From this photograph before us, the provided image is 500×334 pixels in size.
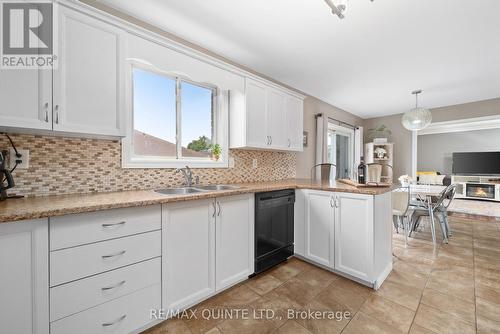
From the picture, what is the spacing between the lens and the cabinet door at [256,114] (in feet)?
8.15

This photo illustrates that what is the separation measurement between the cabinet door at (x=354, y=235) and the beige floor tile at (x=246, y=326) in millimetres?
974

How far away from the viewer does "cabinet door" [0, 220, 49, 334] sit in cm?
97

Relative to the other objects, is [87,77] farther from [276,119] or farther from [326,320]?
[326,320]

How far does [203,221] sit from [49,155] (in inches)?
46.5

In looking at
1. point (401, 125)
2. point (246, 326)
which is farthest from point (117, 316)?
point (401, 125)

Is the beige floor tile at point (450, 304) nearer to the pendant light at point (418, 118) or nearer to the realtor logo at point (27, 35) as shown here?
the pendant light at point (418, 118)

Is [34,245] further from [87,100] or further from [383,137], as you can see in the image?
[383,137]

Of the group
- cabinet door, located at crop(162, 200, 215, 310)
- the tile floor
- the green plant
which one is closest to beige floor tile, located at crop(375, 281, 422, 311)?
the tile floor

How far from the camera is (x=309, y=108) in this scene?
3.96 m

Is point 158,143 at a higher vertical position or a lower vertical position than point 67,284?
higher

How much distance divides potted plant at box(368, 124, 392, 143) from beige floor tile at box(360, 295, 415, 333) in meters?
4.46

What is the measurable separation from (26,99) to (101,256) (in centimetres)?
101

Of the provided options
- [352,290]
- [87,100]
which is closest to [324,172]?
[352,290]

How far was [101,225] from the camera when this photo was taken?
4.00 feet
